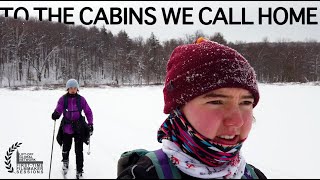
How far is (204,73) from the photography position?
1.16 meters

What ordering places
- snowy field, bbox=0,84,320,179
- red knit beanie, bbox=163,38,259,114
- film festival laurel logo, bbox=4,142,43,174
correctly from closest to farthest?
red knit beanie, bbox=163,38,259,114, film festival laurel logo, bbox=4,142,43,174, snowy field, bbox=0,84,320,179

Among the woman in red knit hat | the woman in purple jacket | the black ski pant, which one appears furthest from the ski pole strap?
the black ski pant

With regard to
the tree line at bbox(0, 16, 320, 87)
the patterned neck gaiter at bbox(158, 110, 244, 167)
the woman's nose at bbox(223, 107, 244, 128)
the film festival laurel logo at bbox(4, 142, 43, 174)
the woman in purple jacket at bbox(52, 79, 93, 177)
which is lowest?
the film festival laurel logo at bbox(4, 142, 43, 174)

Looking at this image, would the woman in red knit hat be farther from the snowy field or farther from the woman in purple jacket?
the woman in purple jacket

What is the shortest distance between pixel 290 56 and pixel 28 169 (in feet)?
139

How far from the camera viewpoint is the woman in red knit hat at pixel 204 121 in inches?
40.6

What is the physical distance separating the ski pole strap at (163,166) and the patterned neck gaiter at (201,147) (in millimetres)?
80

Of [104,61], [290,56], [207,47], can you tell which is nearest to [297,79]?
[290,56]

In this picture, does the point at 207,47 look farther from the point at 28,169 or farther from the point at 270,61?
the point at 270,61

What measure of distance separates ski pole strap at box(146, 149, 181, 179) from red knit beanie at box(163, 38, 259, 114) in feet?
0.73

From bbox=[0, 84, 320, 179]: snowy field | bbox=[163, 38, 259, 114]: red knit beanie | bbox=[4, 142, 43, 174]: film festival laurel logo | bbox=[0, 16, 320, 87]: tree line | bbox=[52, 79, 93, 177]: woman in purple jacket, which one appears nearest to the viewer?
bbox=[163, 38, 259, 114]: red knit beanie

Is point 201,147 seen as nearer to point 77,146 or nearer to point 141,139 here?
point 77,146

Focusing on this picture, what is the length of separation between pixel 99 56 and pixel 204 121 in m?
55.4

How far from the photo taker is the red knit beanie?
111cm
